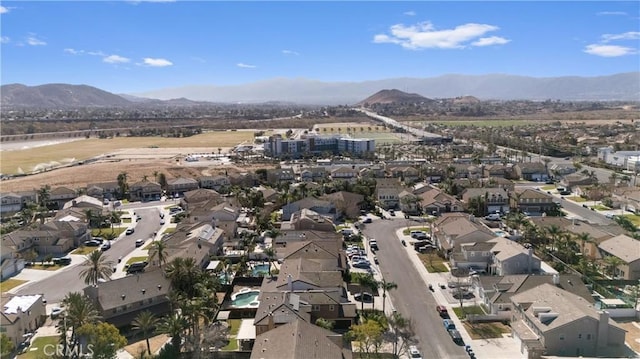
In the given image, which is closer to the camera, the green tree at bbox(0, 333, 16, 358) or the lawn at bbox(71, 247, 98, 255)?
the green tree at bbox(0, 333, 16, 358)

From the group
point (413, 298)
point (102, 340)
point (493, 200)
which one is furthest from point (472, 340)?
point (493, 200)

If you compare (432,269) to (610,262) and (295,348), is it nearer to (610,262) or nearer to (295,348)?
(610,262)

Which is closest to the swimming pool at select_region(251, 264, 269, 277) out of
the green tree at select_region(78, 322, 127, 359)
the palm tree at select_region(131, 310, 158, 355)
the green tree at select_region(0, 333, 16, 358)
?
the palm tree at select_region(131, 310, 158, 355)

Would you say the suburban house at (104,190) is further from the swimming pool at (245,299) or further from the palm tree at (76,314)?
the palm tree at (76,314)

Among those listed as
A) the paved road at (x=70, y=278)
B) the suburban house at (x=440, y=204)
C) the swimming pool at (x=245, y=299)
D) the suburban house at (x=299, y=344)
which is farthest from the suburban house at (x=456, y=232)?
the paved road at (x=70, y=278)

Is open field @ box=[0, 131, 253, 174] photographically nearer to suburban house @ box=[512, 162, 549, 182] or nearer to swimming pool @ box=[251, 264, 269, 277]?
suburban house @ box=[512, 162, 549, 182]

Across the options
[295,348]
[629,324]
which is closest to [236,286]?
[295,348]
